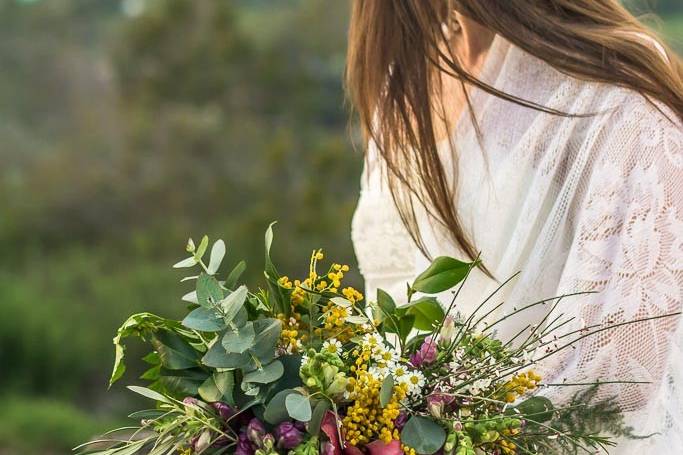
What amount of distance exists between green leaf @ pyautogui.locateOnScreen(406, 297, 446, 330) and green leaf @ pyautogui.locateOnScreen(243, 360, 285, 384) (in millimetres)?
191

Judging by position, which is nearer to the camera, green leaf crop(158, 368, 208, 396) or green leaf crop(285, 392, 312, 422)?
green leaf crop(285, 392, 312, 422)

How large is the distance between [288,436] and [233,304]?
160mm

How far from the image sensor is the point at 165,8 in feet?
23.9

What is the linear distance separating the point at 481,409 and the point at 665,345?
0.38 metres

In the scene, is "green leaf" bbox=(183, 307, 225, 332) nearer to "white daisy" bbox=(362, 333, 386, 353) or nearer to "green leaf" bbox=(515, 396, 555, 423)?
"white daisy" bbox=(362, 333, 386, 353)

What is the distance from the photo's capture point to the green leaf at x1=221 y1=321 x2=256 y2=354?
1.17 meters

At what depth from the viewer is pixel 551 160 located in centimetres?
162

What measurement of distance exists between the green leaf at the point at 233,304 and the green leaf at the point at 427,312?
8.5 inches

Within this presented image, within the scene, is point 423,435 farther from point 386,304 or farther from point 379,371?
point 386,304

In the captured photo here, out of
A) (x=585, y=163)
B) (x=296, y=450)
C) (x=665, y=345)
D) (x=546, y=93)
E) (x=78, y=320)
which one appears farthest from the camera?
(x=78, y=320)

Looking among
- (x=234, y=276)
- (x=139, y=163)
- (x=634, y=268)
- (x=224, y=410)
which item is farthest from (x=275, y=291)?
(x=139, y=163)

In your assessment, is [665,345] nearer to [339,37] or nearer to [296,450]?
[296,450]

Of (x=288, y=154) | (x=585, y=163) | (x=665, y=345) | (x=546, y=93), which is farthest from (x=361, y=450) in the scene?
(x=288, y=154)

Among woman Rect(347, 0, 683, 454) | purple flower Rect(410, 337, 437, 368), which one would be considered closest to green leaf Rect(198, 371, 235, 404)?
purple flower Rect(410, 337, 437, 368)
